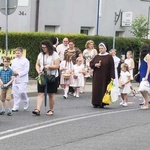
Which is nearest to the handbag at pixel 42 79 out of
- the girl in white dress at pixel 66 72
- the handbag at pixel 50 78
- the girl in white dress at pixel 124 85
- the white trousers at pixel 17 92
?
the handbag at pixel 50 78

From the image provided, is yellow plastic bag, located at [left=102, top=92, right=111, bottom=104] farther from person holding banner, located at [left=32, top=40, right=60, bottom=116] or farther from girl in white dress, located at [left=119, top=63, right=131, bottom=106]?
person holding banner, located at [left=32, top=40, right=60, bottom=116]

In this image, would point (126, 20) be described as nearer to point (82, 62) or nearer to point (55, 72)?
point (82, 62)

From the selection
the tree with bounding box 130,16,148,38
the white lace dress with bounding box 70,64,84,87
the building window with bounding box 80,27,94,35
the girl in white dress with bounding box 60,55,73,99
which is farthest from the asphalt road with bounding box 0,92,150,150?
the tree with bounding box 130,16,148,38

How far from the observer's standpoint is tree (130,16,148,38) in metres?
29.2

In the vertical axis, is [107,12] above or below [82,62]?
above

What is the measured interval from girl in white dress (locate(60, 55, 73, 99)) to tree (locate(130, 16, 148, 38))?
1289 cm

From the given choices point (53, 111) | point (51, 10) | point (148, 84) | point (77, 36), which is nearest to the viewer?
point (53, 111)

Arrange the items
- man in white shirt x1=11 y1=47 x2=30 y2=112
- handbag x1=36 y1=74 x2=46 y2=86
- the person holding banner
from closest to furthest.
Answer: handbag x1=36 y1=74 x2=46 y2=86 → the person holding banner → man in white shirt x1=11 y1=47 x2=30 y2=112

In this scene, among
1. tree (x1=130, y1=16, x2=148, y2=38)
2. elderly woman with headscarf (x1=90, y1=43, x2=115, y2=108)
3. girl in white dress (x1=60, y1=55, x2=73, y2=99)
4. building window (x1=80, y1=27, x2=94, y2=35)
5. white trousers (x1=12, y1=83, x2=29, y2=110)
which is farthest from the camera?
tree (x1=130, y1=16, x2=148, y2=38)

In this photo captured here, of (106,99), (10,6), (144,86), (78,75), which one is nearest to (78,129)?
(106,99)

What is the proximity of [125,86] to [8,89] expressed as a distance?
13.2 ft

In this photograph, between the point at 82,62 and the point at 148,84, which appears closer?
the point at 148,84

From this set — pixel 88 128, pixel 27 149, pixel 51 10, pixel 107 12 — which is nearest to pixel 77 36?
pixel 51 10

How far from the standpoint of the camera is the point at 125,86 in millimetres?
15117
